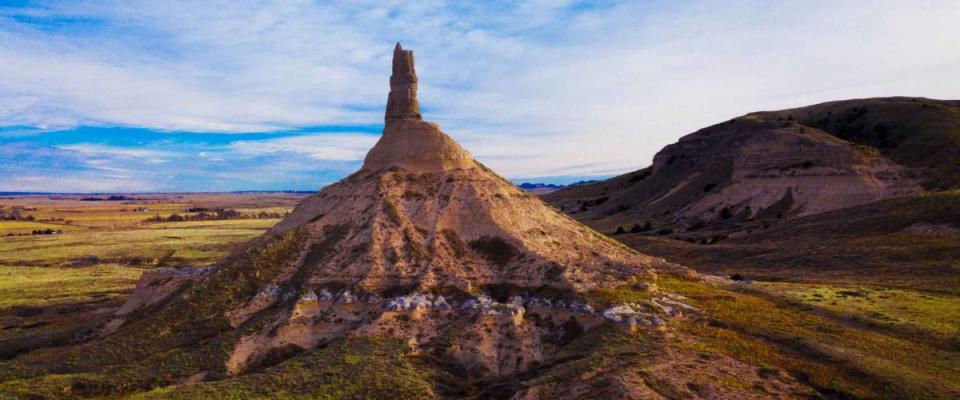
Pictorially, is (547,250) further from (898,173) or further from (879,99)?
(879,99)

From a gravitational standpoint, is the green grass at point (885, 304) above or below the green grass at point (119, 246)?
above

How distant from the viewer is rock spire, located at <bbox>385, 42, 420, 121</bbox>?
40656 millimetres

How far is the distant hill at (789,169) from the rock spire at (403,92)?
1671 inches

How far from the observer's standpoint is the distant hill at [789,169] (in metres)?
71.9

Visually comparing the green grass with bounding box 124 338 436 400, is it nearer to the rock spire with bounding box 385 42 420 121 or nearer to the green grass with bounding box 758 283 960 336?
the rock spire with bounding box 385 42 420 121

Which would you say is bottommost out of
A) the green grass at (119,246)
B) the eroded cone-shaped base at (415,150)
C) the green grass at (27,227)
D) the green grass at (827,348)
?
the green grass at (119,246)

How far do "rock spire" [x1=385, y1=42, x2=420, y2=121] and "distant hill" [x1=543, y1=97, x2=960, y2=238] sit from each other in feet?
139

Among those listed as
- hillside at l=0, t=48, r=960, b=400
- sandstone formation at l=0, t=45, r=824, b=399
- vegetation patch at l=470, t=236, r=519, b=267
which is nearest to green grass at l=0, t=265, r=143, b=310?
hillside at l=0, t=48, r=960, b=400

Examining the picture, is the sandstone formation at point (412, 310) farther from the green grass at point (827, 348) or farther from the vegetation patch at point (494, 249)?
the green grass at point (827, 348)

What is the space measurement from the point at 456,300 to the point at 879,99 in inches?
4559

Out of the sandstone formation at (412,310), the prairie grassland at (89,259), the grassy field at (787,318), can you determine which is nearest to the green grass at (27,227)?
the prairie grassland at (89,259)

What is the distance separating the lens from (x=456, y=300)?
3116cm

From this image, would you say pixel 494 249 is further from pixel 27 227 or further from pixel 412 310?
pixel 27 227

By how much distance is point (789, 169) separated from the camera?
78.1 meters
